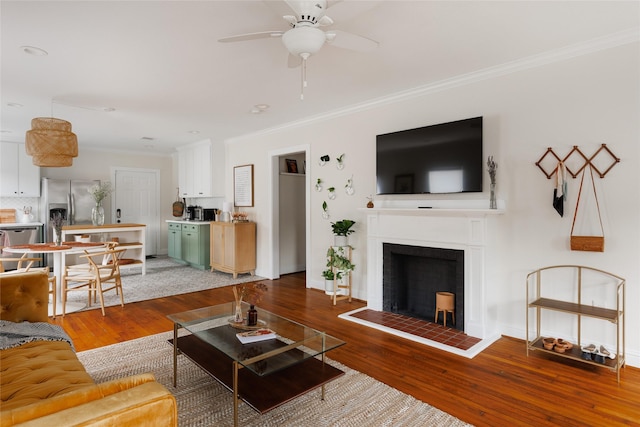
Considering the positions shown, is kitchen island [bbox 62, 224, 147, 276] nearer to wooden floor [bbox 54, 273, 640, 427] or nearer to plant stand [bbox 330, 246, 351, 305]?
wooden floor [bbox 54, 273, 640, 427]

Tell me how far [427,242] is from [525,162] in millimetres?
1172

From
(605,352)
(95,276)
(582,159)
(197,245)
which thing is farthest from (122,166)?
(605,352)

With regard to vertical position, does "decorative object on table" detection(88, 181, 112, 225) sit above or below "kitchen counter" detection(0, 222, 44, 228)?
above

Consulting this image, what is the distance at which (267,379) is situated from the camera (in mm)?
2129

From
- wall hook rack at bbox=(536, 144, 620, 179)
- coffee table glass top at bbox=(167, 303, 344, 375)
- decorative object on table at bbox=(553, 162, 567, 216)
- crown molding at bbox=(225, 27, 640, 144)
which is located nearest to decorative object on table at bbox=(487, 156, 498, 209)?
wall hook rack at bbox=(536, 144, 620, 179)

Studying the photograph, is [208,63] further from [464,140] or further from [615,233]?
[615,233]

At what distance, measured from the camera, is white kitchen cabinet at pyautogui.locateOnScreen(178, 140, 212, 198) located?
711cm

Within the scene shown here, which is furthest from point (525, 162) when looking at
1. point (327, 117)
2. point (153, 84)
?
point (153, 84)

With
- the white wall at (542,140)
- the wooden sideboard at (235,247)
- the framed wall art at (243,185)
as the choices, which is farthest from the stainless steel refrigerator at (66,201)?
the white wall at (542,140)

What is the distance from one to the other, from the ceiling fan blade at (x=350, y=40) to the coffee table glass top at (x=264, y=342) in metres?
1.84

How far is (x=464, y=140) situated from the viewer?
356 cm

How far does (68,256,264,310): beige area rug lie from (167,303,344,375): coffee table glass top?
8.68ft

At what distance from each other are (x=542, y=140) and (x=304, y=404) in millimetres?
2905

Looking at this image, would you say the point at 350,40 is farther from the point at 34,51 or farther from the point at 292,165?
the point at 292,165
